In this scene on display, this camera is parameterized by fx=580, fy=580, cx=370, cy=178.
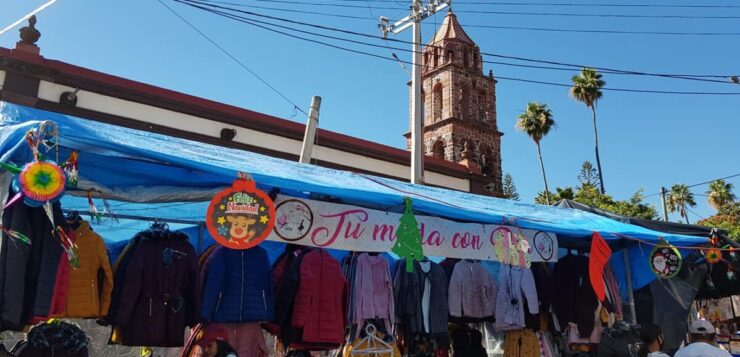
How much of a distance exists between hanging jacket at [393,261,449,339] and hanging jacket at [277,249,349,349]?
97 centimetres

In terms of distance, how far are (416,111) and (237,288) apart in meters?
7.90

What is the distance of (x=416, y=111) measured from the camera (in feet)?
40.3

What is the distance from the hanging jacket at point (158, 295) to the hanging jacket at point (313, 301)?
2.76ft

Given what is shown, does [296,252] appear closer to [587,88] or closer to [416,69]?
[416,69]

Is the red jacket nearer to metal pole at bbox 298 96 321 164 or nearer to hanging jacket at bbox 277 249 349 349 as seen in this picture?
hanging jacket at bbox 277 249 349 349

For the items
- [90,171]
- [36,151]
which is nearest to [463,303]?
[90,171]

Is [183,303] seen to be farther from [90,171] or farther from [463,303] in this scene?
[463,303]

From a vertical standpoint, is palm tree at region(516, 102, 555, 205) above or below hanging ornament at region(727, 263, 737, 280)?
above

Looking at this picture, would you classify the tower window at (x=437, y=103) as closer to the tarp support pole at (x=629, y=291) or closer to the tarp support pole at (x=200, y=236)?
the tarp support pole at (x=629, y=291)

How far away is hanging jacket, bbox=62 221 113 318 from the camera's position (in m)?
4.58

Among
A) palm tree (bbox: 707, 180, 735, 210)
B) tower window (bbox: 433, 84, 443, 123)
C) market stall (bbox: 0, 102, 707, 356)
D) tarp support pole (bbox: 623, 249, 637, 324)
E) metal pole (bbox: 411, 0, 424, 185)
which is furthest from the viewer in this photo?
palm tree (bbox: 707, 180, 735, 210)

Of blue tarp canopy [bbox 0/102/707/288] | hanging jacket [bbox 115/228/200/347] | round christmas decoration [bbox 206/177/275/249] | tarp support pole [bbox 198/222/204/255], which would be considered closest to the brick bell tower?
blue tarp canopy [bbox 0/102/707/288]

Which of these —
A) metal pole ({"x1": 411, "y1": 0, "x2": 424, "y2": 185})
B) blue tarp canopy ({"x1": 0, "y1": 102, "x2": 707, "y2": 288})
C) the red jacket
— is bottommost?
the red jacket

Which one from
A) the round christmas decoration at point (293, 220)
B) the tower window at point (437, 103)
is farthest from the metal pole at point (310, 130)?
the tower window at point (437, 103)
